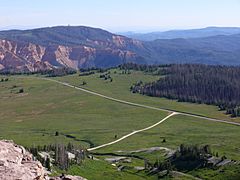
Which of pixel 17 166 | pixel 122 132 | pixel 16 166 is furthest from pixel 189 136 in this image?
pixel 16 166

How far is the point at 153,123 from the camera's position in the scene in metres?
178

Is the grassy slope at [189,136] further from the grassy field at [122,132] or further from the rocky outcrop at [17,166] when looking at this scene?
the rocky outcrop at [17,166]

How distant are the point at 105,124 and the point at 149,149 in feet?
173

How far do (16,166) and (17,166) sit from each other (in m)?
0.11

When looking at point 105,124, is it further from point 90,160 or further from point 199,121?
point 90,160

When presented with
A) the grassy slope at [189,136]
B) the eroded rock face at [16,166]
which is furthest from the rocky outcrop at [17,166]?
the grassy slope at [189,136]

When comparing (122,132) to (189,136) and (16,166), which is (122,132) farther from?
(16,166)

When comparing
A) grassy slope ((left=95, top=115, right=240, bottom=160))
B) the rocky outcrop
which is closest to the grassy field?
grassy slope ((left=95, top=115, right=240, bottom=160))

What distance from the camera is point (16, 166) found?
112ft

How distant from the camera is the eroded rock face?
107 feet

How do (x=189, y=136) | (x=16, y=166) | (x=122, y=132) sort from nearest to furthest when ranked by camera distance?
1. (x=16, y=166)
2. (x=189, y=136)
3. (x=122, y=132)

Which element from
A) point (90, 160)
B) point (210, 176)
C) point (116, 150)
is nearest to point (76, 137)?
point (116, 150)

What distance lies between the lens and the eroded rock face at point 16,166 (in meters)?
32.5

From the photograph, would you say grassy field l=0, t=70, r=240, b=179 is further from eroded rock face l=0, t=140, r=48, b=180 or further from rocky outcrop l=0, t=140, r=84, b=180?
eroded rock face l=0, t=140, r=48, b=180
